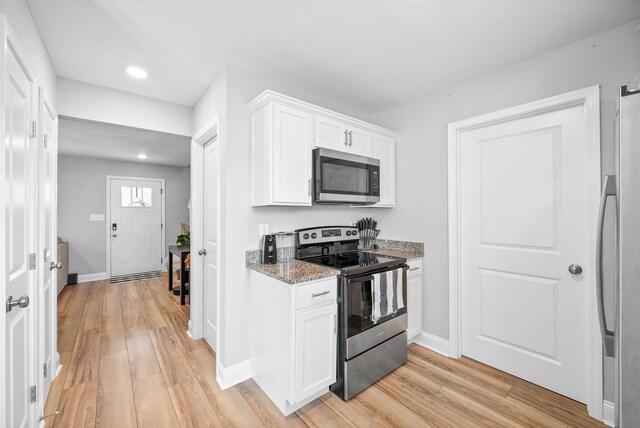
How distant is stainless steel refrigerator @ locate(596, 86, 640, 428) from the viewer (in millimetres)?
1025

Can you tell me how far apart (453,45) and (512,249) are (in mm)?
→ 1608

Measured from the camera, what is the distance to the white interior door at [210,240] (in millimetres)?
2596

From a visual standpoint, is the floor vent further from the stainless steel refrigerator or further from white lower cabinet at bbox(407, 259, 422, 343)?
the stainless steel refrigerator

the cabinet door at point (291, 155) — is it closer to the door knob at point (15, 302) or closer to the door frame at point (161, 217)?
the door knob at point (15, 302)

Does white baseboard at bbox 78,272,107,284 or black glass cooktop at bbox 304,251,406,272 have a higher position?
black glass cooktop at bbox 304,251,406,272

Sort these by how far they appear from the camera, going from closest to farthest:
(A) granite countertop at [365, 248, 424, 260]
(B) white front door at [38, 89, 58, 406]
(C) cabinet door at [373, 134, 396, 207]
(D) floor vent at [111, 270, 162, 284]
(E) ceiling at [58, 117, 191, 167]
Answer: (B) white front door at [38, 89, 58, 406]
(A) granite countertop at [365, 248, 424, 260]
(C) cabinet door at [373, 134, 396, 207]
(E) ceiling at [58, 117, 191, 167]
(D) floor vent at [111, 270, 162, 284]

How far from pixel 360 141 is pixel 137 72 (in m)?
1.96

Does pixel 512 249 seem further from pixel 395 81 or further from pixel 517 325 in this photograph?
pixel 395 81

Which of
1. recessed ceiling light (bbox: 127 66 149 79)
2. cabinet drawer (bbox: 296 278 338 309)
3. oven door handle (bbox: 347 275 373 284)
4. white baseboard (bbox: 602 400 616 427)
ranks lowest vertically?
white baseboard (bbox: 602 400 616 427)

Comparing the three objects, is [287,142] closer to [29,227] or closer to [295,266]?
[295,266]

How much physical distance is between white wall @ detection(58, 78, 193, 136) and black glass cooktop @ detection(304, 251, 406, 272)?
6.47 feet

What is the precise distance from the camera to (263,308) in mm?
2031

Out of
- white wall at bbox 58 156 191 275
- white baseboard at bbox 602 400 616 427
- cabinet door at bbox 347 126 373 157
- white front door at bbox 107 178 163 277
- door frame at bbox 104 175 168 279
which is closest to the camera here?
white baseboard at bbox 602 400 616 427

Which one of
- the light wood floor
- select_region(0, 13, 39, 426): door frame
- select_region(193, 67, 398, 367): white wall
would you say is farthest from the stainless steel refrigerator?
select_region(0, 13, 39, 426): door frame
